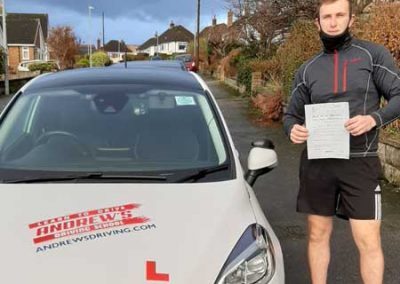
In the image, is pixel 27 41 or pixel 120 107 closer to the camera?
pixel 120 107

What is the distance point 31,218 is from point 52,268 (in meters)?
0.43

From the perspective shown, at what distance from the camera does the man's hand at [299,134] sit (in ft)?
11.0

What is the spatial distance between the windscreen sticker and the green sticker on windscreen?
3.94ft

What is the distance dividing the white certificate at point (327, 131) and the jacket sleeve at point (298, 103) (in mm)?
182

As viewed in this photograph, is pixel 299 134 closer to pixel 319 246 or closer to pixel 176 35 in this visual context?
pixel 319 246

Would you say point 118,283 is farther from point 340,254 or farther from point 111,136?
point 340,254

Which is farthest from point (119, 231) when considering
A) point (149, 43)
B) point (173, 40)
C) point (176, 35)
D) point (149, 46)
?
point (149, 43)

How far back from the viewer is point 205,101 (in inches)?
155

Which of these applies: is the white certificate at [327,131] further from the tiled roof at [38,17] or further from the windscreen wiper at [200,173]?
the tiled roof at [38,17]

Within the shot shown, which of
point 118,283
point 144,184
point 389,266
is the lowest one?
point 389,266

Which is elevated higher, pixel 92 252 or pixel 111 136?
pixel 111 136

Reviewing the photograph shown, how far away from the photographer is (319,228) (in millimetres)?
3562

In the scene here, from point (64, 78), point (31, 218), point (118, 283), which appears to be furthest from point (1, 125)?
point (118, 283)

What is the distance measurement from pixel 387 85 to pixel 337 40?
38 cm
